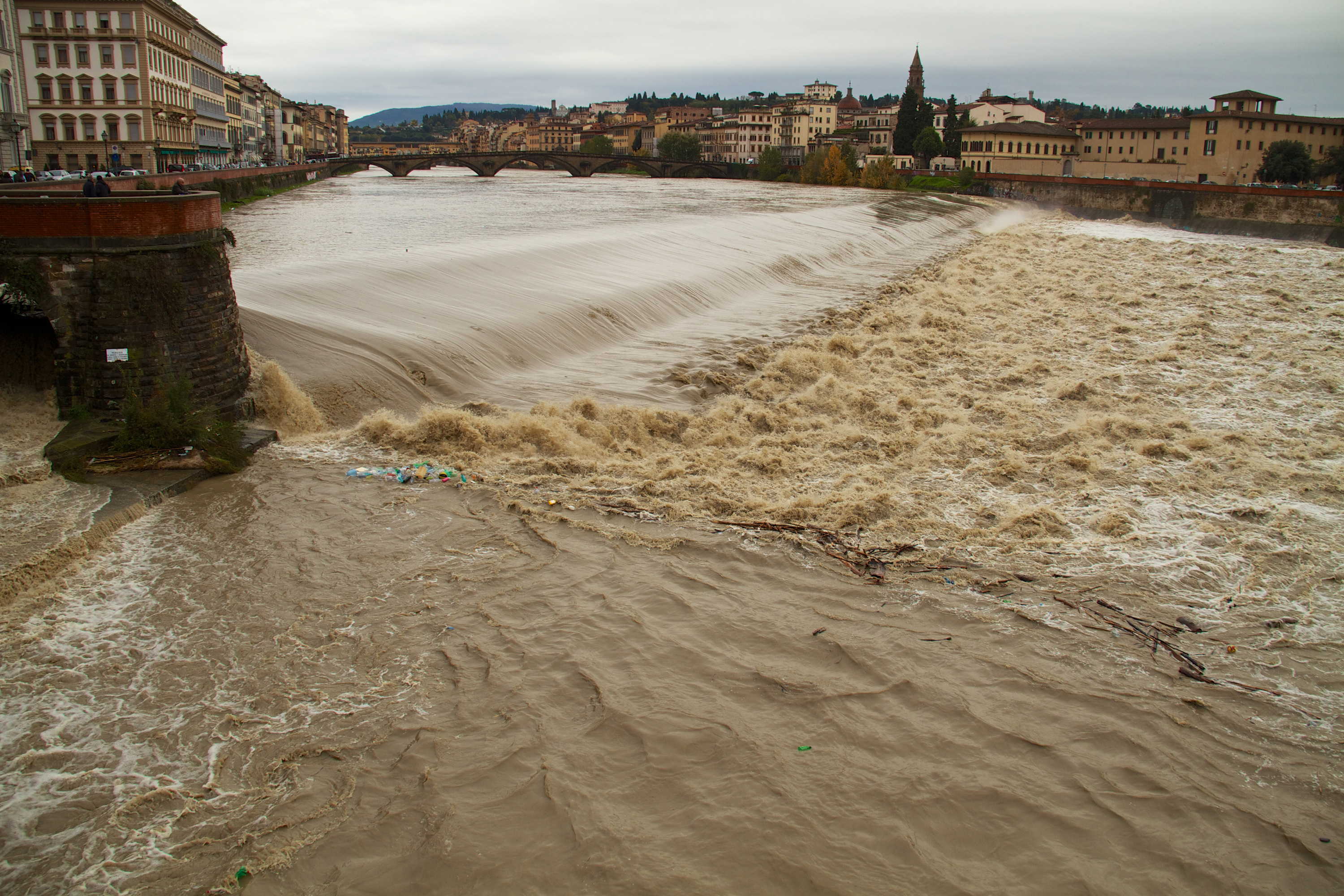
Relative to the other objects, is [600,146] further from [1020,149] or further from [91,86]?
[91,86]

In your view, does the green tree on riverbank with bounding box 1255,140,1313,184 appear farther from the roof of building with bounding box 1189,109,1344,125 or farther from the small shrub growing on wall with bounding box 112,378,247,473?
the small shrub growing on wall with bounding box 112,378,247,473

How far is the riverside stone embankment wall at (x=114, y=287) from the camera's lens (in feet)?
31.3

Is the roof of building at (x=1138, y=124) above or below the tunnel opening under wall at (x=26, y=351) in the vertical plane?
above

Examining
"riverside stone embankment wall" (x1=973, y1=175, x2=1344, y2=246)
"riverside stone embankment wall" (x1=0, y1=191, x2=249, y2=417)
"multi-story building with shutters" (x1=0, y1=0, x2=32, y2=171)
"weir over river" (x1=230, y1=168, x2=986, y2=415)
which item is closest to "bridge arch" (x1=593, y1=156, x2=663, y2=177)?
"riverside stone embankment wall" (x1=973, y1=175, x2=1344, y2=246)

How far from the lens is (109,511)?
8156 mm

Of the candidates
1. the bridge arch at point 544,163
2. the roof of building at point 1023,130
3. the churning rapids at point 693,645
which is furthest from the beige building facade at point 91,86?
the roof of building at point 1023,130

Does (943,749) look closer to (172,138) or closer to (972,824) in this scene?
(972,824)

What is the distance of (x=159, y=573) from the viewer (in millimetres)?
7328

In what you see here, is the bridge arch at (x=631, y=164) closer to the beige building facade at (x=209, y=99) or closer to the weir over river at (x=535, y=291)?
the beige building facade at (x=209, y=99)

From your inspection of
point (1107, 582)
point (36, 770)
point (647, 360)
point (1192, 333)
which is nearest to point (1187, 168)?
point (1192, 333)

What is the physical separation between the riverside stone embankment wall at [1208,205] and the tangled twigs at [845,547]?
45.8 m

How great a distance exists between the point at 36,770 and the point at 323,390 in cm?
726

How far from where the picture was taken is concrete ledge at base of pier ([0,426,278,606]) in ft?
22.8

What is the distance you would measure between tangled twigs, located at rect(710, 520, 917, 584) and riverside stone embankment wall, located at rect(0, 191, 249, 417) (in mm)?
6544
